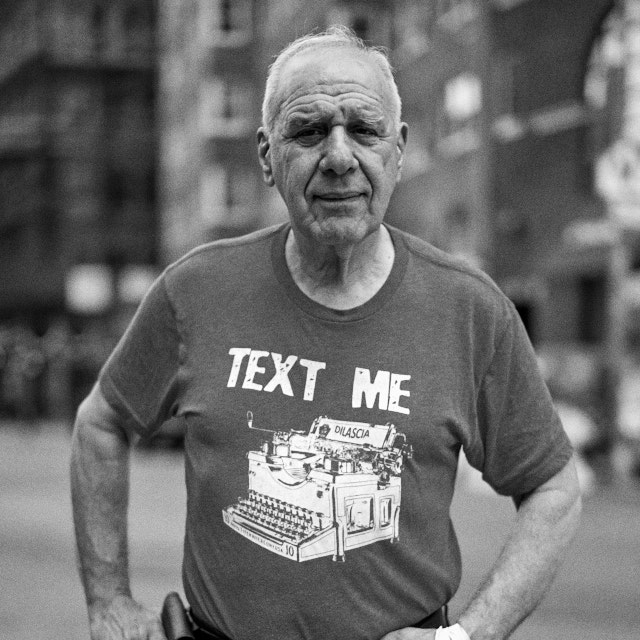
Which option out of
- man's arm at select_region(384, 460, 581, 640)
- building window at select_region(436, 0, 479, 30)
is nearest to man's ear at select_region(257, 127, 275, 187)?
man's arm at select_region(384, 460, 581, 640)

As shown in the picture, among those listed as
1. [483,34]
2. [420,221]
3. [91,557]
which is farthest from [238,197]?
[91,557]

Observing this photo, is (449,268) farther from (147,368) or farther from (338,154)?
(147,368)

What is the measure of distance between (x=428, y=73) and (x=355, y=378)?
26.5 metres

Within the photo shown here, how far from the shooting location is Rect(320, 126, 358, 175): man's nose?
2.45 m

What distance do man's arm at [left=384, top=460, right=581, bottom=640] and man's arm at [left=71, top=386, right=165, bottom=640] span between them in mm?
653

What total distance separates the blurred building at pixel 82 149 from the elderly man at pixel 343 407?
47.9m

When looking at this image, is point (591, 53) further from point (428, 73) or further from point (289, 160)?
point (289, 160)

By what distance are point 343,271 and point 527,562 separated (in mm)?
659

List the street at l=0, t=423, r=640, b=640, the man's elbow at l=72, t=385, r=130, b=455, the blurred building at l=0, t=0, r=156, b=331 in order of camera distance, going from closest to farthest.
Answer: the man's elbow at l=72, t=385, r=130, b=455 → the street at l=0, t=423, r=640, b=640 → the blurred building at l=0, t=0, r=156, b=331

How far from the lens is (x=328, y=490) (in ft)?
8.02

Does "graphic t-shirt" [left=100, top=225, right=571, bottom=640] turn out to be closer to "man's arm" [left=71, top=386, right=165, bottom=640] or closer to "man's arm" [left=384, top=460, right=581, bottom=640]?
"man's arm" [left=384, top=460, right=581, bottom=640]

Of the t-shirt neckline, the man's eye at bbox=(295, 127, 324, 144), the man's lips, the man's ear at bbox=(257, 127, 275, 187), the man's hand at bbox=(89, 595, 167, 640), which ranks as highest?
the man's eye at bbox=(295, 127, 324, 144)

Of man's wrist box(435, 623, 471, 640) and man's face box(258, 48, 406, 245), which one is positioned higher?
man's face box(258, 48, 406, 245)

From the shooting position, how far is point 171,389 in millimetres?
2643
